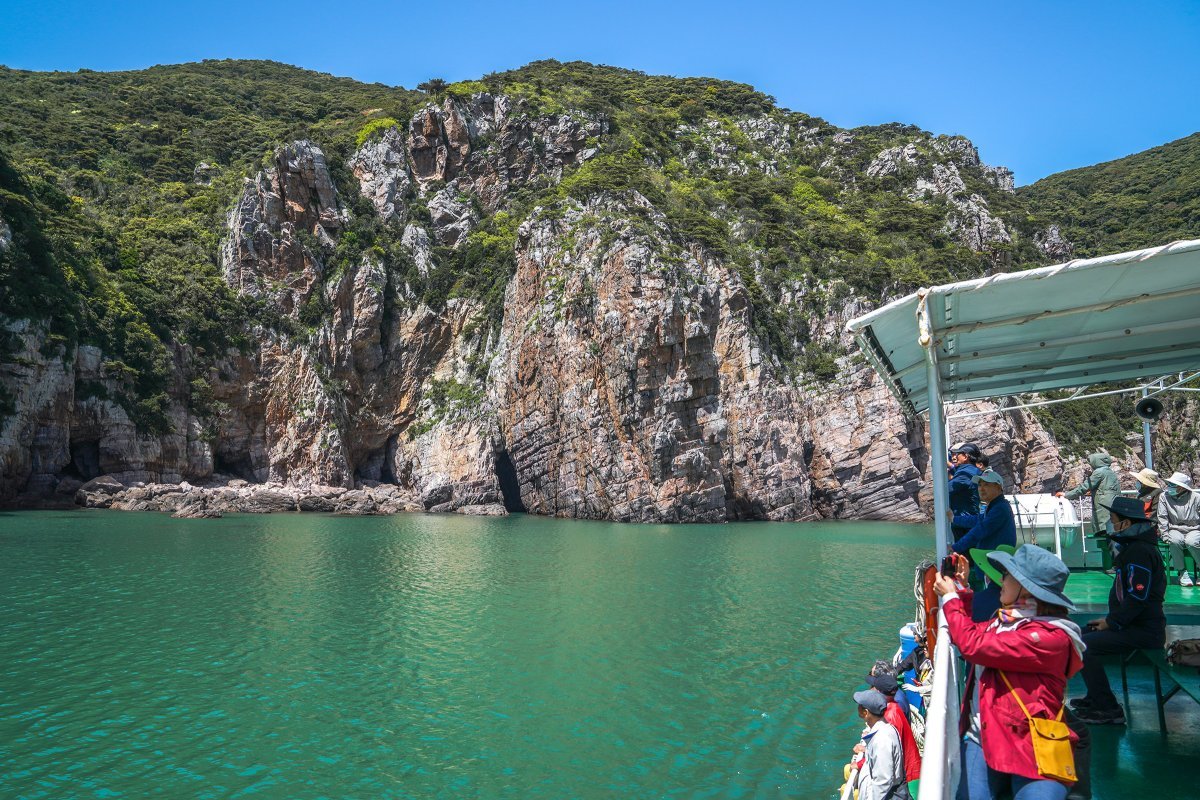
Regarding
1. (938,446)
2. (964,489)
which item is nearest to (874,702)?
(938,446)

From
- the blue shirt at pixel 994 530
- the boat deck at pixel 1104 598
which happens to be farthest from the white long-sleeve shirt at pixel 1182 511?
the blue shirt at pixel 994 530

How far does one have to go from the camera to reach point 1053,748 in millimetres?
3326

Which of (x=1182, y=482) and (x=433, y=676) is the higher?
(x=1182, y=482)

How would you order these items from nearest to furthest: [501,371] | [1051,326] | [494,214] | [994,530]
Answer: [994,530] → [1051,326] → [501,371] → [494,214]

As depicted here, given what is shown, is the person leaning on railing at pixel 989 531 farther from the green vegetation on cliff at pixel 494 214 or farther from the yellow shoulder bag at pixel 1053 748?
the green vegetation on cliff at pixel 494 214

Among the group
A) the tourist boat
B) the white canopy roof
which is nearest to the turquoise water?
the tourist boat

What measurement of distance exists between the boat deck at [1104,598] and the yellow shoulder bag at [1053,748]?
15.4ft

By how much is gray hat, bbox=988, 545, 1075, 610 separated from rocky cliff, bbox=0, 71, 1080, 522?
4246 centimetres

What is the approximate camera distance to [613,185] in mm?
56938

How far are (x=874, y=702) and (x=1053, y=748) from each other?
2704 millimetres

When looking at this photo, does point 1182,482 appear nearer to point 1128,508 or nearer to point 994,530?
point 1128,508

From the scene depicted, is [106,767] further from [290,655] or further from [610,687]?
[610,687]

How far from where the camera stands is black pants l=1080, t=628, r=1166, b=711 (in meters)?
5.21

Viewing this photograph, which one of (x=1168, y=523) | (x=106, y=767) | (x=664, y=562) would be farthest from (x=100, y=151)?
(x=1168, y=523)
